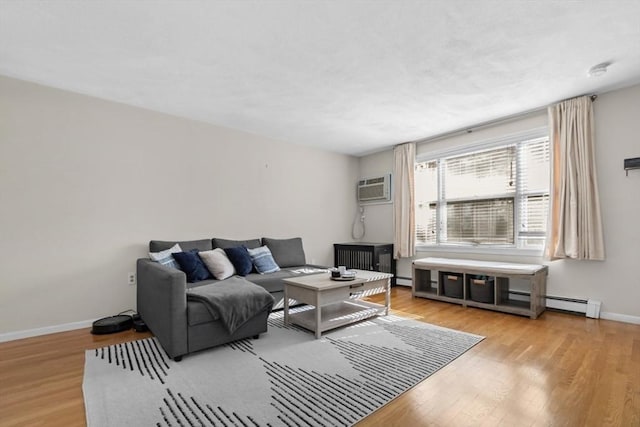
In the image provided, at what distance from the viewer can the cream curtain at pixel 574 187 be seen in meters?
3.17

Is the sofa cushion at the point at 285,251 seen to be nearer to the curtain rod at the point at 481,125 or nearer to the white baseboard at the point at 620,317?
the curtain rod at the point at 481,125

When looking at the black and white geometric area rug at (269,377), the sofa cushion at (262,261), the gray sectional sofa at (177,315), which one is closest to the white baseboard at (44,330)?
the gray sectional sofa at (177,315)

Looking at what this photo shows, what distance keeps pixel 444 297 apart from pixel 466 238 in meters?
1.01

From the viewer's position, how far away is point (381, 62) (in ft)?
8.29

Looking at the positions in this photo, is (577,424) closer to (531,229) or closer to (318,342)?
(318,342)

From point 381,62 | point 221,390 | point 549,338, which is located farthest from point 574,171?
point 221,390

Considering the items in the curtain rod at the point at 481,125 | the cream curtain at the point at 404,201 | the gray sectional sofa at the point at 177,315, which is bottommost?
the gray sectional sofa at the point at 177,315

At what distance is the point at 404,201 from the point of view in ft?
16.3

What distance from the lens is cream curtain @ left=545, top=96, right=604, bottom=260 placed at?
10.4 ft

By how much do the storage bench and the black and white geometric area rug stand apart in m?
1.03

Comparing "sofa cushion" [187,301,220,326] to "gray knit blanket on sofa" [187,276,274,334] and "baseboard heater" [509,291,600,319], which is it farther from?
"baseboard heater" [509,291,600,319]

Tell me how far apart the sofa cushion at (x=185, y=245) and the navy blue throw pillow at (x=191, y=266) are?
0.22 m

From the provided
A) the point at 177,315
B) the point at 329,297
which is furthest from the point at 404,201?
the point at 177,315

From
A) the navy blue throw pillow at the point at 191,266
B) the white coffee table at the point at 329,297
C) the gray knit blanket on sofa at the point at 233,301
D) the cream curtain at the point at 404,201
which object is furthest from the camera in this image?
the cream curtain at the point at 404,201
